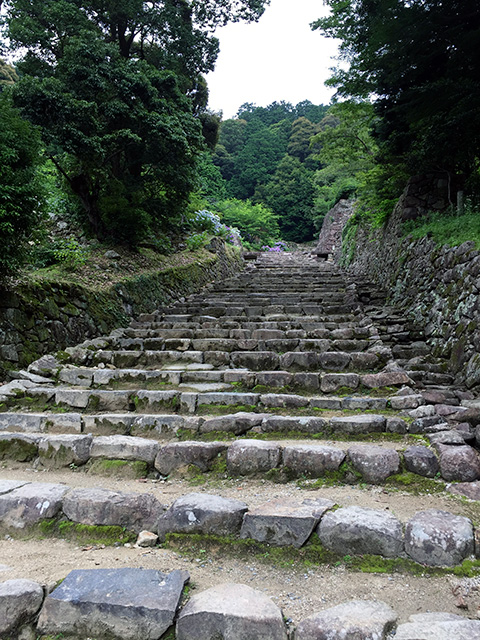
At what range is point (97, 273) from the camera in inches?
252

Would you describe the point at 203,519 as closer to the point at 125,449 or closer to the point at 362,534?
the point at 362,534

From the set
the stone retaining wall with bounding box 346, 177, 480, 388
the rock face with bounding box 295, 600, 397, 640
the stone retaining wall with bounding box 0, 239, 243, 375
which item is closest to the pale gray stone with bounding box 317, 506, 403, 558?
the rock face with bounding box 295, 600, 397, 640

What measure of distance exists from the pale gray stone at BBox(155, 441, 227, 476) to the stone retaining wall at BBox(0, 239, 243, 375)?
2446 millimetres

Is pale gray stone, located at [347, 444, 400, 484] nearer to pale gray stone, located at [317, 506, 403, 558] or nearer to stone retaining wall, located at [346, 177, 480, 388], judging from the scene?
pale gray stone, located at [317, 506, 403, 558]

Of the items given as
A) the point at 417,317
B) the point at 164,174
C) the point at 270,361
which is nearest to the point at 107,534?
the point at 270,361

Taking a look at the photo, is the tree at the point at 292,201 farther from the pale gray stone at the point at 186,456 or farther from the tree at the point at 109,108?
the pale gray stone at the point at 186,456

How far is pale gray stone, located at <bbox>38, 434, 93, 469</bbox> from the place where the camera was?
2.88 m

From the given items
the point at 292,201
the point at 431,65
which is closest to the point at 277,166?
the point at 292,201

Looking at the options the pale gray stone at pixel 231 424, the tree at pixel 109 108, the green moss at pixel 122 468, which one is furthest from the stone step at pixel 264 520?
the tree at pixel 109 108

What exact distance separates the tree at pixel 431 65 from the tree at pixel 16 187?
16.2 ft

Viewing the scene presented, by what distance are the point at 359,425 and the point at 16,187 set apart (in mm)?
4123

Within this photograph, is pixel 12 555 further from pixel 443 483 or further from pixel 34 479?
pixel 443 483

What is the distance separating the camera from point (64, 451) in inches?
114

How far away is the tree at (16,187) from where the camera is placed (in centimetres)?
383
